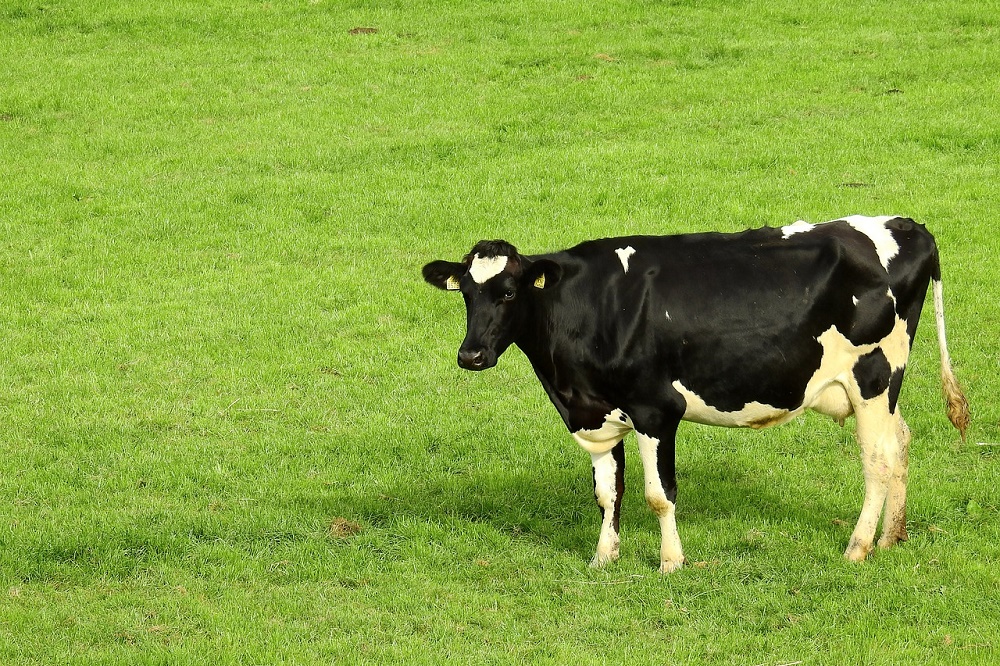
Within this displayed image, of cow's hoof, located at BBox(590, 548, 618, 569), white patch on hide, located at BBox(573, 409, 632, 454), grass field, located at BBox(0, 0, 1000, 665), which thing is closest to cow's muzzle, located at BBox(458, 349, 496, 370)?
white patch on hide, located at BBox(573, 409, 632, 454)

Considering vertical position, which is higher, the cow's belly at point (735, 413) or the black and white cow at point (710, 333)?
the black and white cow at point (710, 333)

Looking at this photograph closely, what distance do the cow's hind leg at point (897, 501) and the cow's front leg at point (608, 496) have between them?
1962 mm

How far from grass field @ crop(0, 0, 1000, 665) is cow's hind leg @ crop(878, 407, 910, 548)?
0.13 metres

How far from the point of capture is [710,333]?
913 centimetres

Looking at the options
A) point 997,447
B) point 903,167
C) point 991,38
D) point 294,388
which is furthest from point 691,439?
point 991,38

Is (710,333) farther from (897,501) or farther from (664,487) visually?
(897,501)

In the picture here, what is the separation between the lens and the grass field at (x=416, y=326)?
8672 mm

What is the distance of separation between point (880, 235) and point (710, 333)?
4.99ft

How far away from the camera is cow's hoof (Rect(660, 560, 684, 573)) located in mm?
9180

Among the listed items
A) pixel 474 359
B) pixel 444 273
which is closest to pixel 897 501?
pixel 474 359

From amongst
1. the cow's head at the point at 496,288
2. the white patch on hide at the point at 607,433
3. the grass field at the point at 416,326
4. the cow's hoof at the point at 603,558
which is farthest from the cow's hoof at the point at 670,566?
the cow's head at the point at 496,288

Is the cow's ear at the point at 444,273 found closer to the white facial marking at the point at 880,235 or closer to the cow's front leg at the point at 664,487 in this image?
the cow's front leg at the point at 664,487

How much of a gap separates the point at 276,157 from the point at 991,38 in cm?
1412

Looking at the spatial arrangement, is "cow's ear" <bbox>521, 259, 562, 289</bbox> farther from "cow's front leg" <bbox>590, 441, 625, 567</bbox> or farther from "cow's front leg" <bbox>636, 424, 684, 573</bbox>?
"cow's front leg" <bbox>590, 441, 625, 567</bbox>
